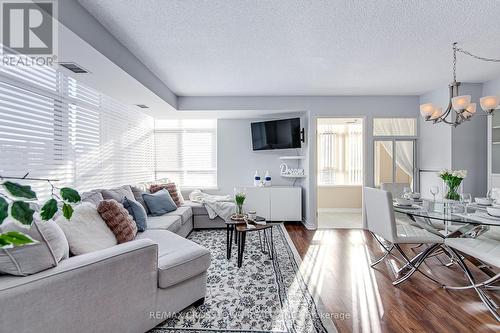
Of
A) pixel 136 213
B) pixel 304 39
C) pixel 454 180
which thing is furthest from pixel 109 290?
pixel 454 180

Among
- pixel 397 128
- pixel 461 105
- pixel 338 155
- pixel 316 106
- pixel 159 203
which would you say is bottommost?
pixel 159 203

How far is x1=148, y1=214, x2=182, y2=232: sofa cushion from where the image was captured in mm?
3035

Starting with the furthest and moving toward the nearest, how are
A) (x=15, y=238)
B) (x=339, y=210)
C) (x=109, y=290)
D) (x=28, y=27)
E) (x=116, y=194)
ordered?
(x=339, y=210) → (x=116, y=194) → (x=28, y=27) → (x=109, y=290) → (x=15, y=238)

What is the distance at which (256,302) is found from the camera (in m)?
2.15

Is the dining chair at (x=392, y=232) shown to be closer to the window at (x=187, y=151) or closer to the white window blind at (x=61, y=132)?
the white window blind at (x=61, y=132)

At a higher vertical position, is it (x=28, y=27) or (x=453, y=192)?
(x=28, y=27)

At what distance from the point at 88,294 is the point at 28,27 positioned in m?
1.93

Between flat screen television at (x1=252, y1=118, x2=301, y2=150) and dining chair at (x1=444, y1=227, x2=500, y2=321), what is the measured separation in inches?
113

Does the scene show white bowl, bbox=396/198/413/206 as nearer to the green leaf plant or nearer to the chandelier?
the chandelier

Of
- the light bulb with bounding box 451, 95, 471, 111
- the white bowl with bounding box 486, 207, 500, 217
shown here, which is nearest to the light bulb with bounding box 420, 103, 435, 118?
the light bulb with bounding box 451, 95, 471, 111

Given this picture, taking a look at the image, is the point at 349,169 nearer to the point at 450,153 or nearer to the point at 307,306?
the point at 450,153

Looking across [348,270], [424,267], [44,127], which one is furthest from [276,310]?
[44,127]

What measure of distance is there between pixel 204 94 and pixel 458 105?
3597mm

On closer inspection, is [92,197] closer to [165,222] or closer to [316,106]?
[165,222]
